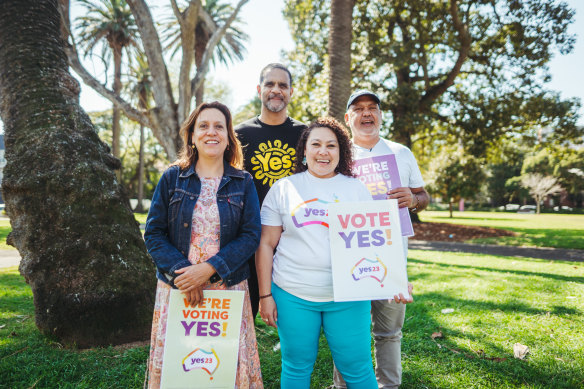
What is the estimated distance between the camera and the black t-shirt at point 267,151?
296cm

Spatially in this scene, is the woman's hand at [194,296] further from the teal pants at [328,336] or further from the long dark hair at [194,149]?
the long dark hair at [194,149]

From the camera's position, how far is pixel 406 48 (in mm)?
13508

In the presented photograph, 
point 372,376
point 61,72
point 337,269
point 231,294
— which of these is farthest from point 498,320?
point 61,72

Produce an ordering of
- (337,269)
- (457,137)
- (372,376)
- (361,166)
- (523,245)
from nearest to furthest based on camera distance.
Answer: (337,269)
(372,376)
(361,166)
(523,245)
(457,137)

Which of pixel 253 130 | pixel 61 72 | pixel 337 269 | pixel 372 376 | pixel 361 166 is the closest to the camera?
pixel 337 269

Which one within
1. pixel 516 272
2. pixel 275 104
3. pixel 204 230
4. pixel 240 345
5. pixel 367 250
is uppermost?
pixel 275 104

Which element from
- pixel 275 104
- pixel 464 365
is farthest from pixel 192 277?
pixel 464 365

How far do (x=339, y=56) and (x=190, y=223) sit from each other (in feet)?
19.5

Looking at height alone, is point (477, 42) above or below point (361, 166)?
above

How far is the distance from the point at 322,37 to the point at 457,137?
8795 mm

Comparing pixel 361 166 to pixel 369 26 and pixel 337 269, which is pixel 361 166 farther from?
→ pixel 369 26

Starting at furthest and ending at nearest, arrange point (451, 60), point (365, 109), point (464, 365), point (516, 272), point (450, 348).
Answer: point (451, 60) < point (516, 272) < point (450, 348) < point (464, 365) < point (365, 109)

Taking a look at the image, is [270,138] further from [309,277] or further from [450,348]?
[450,348]

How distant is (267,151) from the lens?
3018 millimetres
